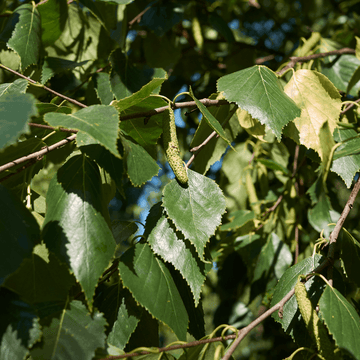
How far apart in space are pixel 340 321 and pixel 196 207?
293 millimetres

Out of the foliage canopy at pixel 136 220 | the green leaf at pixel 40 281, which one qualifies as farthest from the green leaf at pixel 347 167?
the green leaf at pixel 40 281

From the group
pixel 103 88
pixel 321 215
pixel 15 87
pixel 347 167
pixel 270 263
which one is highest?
pixel 15 87

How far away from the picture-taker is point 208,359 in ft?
2.00

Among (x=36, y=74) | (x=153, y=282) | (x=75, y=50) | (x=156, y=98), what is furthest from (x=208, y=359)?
(x=75, y=50)

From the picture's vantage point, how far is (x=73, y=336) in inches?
20.6

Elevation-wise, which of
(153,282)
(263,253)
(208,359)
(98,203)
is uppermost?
(98,203)

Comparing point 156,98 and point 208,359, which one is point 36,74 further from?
point 208,359

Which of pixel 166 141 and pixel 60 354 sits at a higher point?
pixel 166 141

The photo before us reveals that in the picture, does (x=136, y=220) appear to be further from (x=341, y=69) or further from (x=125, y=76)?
(x=341, y=69)

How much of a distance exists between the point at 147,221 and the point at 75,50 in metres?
0.90

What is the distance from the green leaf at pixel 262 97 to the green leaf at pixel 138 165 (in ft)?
0.67

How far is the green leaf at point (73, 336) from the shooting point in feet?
1.65

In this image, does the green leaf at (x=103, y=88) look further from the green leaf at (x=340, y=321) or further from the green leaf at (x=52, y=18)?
the green leaf at (x=340, y=321)

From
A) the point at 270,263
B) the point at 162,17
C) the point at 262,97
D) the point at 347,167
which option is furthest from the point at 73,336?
the point at 162,17
